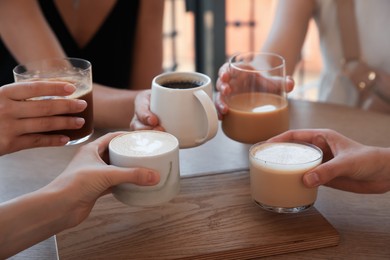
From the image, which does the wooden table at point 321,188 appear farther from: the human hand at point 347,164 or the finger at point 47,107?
the finger at point 47,107

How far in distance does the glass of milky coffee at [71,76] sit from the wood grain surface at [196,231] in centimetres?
19

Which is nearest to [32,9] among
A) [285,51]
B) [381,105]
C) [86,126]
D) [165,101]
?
[86,126]

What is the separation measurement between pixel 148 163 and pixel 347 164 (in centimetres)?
35

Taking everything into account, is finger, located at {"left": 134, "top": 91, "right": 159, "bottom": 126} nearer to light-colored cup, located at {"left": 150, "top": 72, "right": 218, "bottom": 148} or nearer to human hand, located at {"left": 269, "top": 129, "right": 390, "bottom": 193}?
light-colored cup, located at {"left": 150, "top": 72, "right": 218, "bottom": 148}

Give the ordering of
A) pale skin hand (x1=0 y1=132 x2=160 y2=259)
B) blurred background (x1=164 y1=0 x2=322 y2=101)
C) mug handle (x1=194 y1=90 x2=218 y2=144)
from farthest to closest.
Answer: blurred background (x1=164 y1=0 x2=322 y2=101)
mug handle (x1=194 y1=90 x2=218 y2=144)
pale skin hand (x1=0 y1=132 x2=160 y2=259)

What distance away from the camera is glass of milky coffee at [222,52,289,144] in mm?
1275

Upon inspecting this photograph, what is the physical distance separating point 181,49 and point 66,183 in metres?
3.08

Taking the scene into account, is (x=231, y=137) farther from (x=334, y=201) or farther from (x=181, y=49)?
(x=181, y=49)

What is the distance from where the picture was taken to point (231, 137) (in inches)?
52.2

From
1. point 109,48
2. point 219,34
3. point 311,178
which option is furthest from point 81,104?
point 219,34

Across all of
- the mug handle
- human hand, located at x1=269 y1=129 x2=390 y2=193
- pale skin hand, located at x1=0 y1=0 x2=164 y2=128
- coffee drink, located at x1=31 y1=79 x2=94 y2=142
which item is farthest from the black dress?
human hand, located at x1=269 y1=129 x2=390 y2=193

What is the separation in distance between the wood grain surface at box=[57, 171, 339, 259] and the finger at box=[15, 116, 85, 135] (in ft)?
0.58

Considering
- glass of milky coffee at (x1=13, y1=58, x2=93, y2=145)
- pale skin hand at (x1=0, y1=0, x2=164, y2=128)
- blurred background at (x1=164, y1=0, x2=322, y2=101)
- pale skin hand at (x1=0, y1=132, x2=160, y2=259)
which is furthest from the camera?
blurred background at (x1=164, y1=0, x2=322, y2=101)

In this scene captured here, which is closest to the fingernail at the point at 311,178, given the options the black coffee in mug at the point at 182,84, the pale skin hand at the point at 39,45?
the black coffee in mug at the point at 182,84
